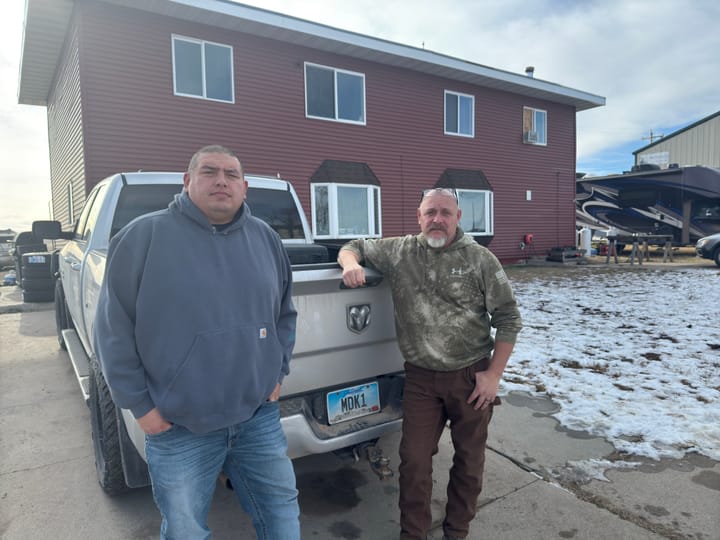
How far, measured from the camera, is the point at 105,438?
257 cm

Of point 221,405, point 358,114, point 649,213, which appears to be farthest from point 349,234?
point 649,213

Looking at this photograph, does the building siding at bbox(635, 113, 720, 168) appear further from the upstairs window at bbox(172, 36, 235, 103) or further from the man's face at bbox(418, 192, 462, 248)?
the man's face at bbox(418, 192, 462, 248)

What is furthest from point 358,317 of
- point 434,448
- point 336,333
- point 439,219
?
point 434,448

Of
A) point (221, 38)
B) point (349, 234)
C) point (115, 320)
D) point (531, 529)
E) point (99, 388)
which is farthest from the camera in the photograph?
point (349, 234)

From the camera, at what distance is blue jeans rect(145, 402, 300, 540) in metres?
1.68

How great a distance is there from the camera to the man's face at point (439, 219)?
2.45m

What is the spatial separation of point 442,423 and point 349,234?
11.0 m

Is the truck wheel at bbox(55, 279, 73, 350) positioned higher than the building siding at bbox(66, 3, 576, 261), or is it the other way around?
the building siding at bbox(66, 3, 576, 261)

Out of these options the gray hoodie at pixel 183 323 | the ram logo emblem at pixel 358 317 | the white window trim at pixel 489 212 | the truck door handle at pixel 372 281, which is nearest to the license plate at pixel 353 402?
the ram logo emblem at pixel 358 317

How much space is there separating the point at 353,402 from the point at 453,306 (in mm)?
736

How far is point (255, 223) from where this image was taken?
6.38ft

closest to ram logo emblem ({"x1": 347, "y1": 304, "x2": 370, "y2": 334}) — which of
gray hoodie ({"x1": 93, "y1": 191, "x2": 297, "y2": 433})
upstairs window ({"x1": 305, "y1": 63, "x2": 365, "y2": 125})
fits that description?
gray hoodie ({"x1": 93, "y1": 191, "x2": 297, "y2": 433})

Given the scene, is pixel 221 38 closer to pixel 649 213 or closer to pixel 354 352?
pixel 354 352

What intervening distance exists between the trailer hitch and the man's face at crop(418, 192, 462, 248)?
120 cm
